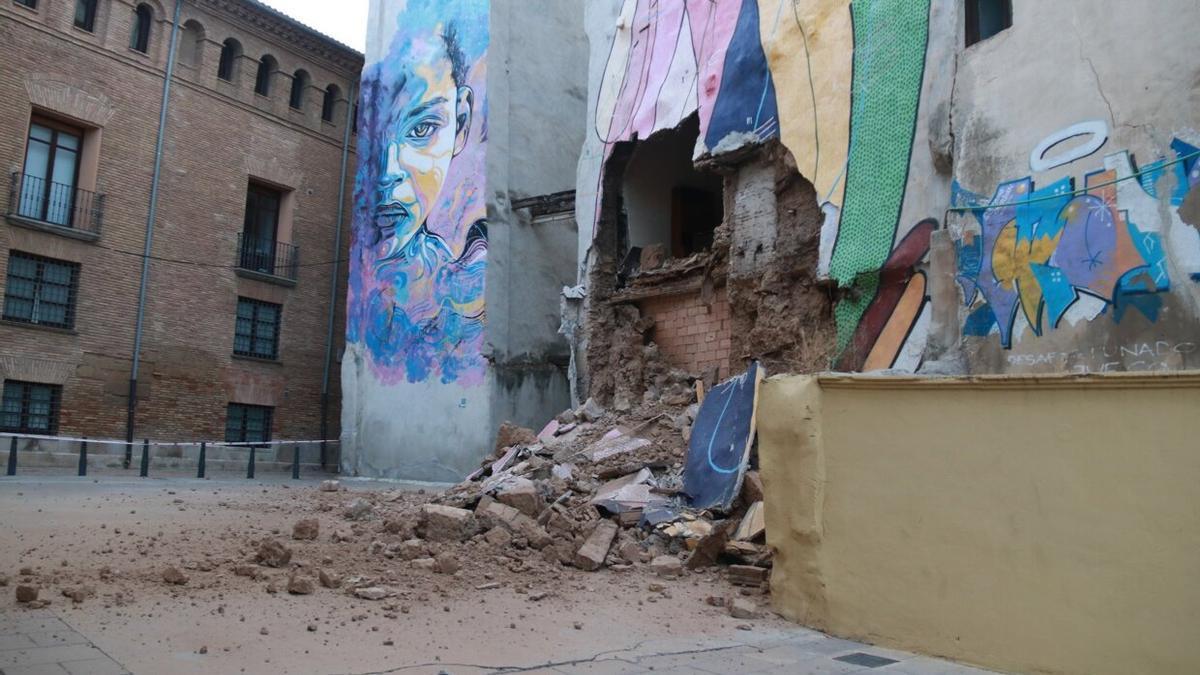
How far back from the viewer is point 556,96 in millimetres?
19125

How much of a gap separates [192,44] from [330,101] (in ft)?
13.1

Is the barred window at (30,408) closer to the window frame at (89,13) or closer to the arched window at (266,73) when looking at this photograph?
the window frame at (89,13)

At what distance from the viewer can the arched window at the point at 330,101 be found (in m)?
24.0

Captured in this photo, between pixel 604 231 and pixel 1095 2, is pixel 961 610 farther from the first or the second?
pixel 604 231

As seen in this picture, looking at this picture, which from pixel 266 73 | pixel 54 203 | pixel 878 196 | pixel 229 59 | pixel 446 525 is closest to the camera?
pixel 446 525

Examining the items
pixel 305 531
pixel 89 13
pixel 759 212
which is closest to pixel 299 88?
pixel 89 13

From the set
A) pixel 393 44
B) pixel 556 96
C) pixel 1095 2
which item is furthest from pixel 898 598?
pixel 393 44

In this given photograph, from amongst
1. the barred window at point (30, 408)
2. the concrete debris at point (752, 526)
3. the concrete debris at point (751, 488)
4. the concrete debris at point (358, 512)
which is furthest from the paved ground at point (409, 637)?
the barred window at point (30, 408)

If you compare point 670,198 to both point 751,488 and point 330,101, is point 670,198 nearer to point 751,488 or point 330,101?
point 751,488

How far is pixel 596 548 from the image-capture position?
7258mm

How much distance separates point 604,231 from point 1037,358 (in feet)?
29.4

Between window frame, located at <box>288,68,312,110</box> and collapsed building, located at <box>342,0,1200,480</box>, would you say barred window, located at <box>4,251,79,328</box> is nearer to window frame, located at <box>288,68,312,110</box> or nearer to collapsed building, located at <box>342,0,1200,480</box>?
collapsed building, located at <box>342,0,1200,480</box>

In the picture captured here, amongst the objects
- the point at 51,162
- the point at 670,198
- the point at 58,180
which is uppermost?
the point at 51,162

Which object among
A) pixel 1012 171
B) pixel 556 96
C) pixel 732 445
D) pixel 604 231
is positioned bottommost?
pixel 732 445
